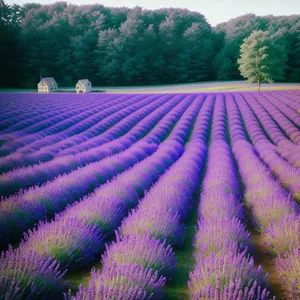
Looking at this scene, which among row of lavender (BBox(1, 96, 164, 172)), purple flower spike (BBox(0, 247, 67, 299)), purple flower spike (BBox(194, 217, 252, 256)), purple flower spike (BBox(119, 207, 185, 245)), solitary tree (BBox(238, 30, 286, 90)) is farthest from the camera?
solitary tree (BBox(238, 30, 286, 90))

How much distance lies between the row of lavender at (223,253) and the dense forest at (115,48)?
47138 mm

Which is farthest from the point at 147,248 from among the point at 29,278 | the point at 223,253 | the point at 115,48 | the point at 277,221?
the point at 115,48

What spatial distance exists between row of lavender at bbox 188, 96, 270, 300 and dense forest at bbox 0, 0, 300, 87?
47.1 m

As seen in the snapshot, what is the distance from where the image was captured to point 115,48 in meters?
49.2

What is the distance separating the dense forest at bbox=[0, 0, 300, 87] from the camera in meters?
48.1

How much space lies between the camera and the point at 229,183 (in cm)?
505

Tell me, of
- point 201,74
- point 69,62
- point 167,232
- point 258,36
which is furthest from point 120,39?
point 167,232

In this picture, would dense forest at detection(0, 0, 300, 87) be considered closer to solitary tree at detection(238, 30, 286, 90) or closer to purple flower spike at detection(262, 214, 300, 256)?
solitary tree at detection(238, 30, 286, 90)

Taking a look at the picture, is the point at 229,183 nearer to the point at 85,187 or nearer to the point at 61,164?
the point at 85,187

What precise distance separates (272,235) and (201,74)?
51.7 metres

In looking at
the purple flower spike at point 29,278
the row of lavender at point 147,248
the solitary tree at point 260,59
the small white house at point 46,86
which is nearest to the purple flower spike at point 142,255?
the row of lavender at point 147,248

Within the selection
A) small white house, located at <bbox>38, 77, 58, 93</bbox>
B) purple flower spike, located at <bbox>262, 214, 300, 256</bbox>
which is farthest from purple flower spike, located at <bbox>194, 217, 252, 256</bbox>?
small white house, located at <bbox>38, 77, 58, 93</bbox>

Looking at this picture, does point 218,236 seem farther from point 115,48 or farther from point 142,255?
point 115,48

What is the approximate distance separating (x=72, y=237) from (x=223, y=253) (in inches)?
57.2
